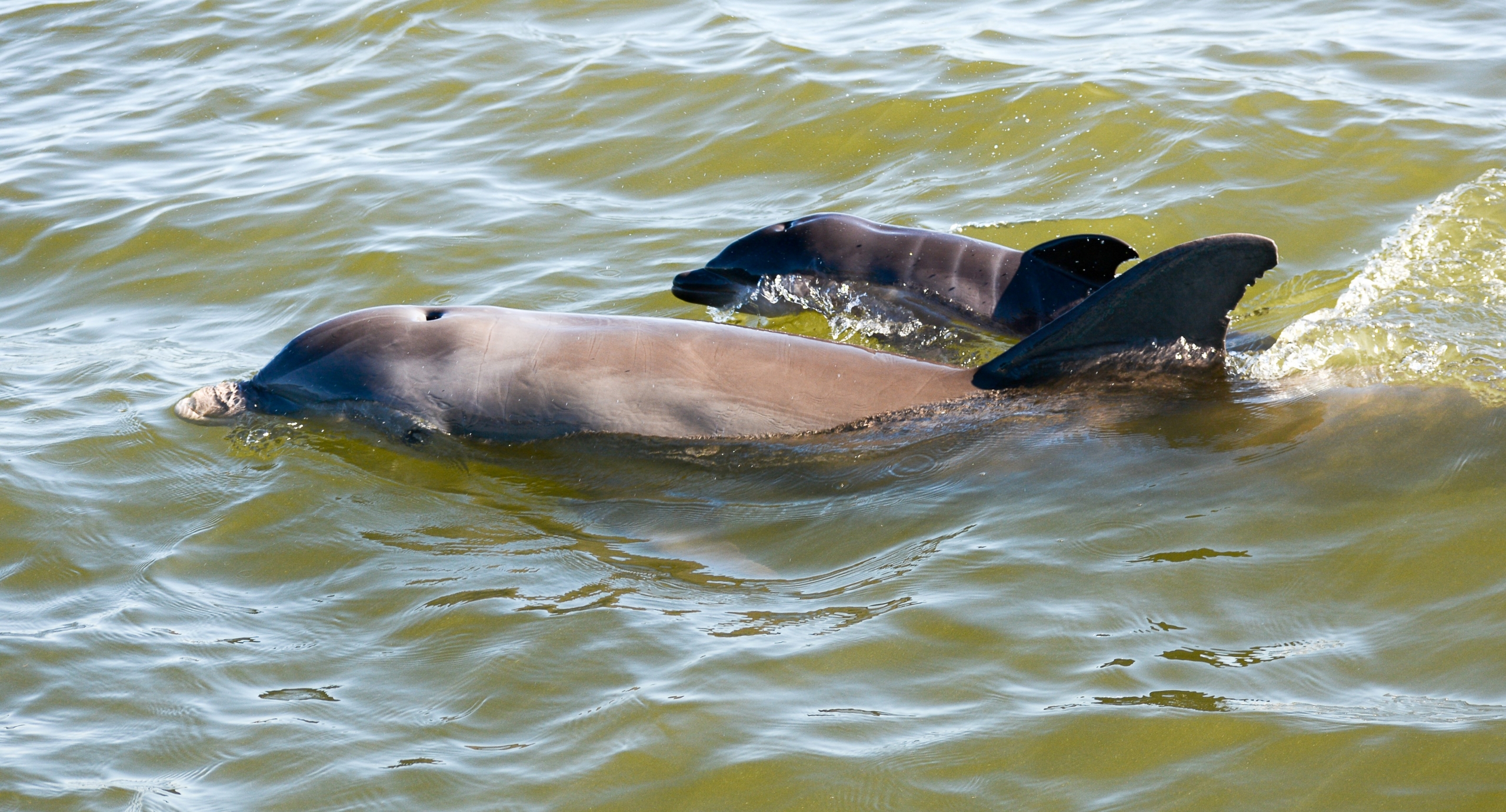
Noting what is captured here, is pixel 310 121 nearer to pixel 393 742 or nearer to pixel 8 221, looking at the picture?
pixel 8 221

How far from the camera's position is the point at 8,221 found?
1134 cm

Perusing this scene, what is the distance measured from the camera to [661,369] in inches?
256

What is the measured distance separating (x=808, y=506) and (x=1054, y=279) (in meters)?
2.30

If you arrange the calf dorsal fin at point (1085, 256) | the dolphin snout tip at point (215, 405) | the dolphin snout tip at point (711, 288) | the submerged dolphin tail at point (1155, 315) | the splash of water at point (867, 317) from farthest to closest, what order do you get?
the dolphin snout tip at point (711, 288) < the splash of water at point (867, 317) < the calf dorsal fin at point (1085, 256) < the dolphin snout tip at point (215, 405) < the submerged dolphin tail at point (1155, 315)

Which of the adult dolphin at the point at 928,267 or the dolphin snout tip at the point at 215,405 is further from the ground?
the adult dolphin at the point at 928,267

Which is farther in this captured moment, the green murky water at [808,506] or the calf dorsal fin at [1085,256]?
the calf dorsal fin at [1085,256]

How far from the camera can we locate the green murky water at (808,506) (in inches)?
178

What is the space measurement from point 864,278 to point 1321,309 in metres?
2.54

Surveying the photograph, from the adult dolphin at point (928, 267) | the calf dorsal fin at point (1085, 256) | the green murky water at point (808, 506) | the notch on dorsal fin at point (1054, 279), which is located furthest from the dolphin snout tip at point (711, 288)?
the calf dorsal fin at point (1085, 256)

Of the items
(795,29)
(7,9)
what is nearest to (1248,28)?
(795,29)

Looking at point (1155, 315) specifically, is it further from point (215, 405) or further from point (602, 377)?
point (215, 405)

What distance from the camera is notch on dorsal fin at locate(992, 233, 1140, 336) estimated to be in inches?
292

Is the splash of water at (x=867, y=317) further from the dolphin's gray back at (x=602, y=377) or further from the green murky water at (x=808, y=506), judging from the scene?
the dolphin's gray back at (x=602, y=377)

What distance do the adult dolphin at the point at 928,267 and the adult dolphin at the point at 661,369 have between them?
3.37 ft
